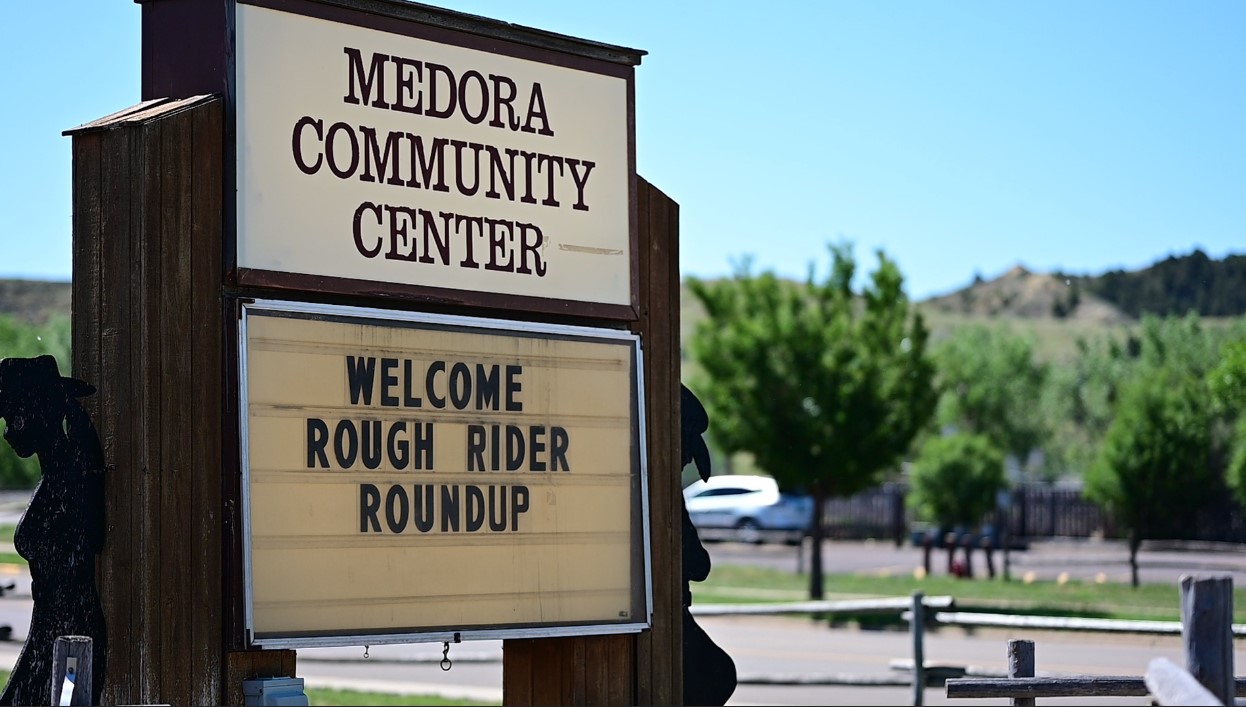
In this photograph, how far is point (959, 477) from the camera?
3225cm

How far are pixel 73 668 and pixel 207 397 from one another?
1.15 m

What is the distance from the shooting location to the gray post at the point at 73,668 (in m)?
4.88

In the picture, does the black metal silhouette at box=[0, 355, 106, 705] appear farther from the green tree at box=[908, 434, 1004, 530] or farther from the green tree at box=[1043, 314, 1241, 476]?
the green tree at box=[1043, 314, 1241, 476]

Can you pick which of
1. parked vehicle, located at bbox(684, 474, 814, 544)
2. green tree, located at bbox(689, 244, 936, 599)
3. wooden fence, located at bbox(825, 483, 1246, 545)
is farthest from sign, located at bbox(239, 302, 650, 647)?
parked vehicle, located at bbox(684, 474, 814, 544)

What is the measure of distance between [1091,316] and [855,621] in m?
120

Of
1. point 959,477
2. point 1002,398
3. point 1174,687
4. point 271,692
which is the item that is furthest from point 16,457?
point 1002,398

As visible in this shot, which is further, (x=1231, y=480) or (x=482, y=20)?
(x=1231, y=480)

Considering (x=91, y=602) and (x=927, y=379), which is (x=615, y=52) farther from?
(x=927, y=379)

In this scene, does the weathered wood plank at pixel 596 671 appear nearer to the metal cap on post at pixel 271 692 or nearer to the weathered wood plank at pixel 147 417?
the metal cap on post at pixel 271 692

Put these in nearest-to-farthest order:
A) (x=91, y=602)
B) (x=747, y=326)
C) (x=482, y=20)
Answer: (x=91, y=602) → (x=482, y=20) → (x=747, y=326)

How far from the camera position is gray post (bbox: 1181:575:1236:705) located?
4805 mm

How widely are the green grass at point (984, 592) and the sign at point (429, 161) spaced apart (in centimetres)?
1317

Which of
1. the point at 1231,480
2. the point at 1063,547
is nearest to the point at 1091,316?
the point at 1063,547

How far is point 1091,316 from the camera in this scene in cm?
13588
